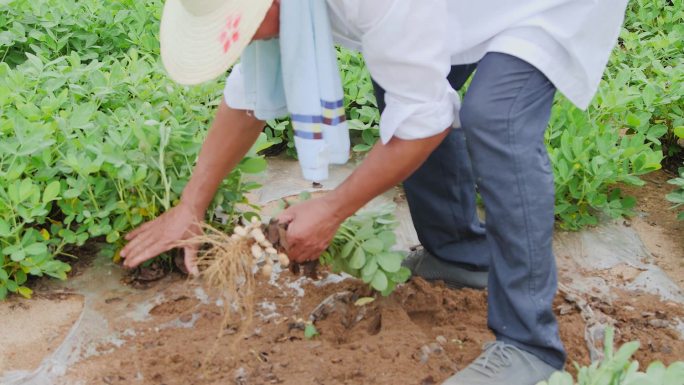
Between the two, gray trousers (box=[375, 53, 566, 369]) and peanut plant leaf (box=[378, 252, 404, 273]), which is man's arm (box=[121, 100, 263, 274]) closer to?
peanut plant leaf (box=[378, 252, 404, 273])

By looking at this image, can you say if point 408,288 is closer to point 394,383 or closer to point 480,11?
point 394,383

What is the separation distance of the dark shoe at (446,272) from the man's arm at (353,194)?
2.11ft

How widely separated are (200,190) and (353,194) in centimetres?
64

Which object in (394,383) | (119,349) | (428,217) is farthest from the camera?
(428,217)

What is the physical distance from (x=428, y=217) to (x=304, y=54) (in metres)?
0.91

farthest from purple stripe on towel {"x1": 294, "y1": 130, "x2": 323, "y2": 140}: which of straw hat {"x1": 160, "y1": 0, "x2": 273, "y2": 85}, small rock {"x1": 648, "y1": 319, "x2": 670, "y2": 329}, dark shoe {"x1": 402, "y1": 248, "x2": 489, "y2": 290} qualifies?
small rock {"x1": 648, "y1": 319, "x2": 670, "y2": 329}

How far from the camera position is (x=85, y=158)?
274cm

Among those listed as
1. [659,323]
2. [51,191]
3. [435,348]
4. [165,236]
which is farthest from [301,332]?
[659,323]

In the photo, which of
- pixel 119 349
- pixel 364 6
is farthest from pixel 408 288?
pixel 364 6

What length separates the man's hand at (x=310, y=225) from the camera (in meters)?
2.22

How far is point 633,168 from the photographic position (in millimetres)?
3305

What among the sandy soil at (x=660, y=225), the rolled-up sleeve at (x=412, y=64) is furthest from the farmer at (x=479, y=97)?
the sandy soil at (x=660, y=225)

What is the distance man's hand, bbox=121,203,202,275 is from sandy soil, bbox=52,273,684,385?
0.56 ft

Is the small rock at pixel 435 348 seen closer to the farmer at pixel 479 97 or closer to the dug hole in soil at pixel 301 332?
the dug hole in soil at pixel 301 332
